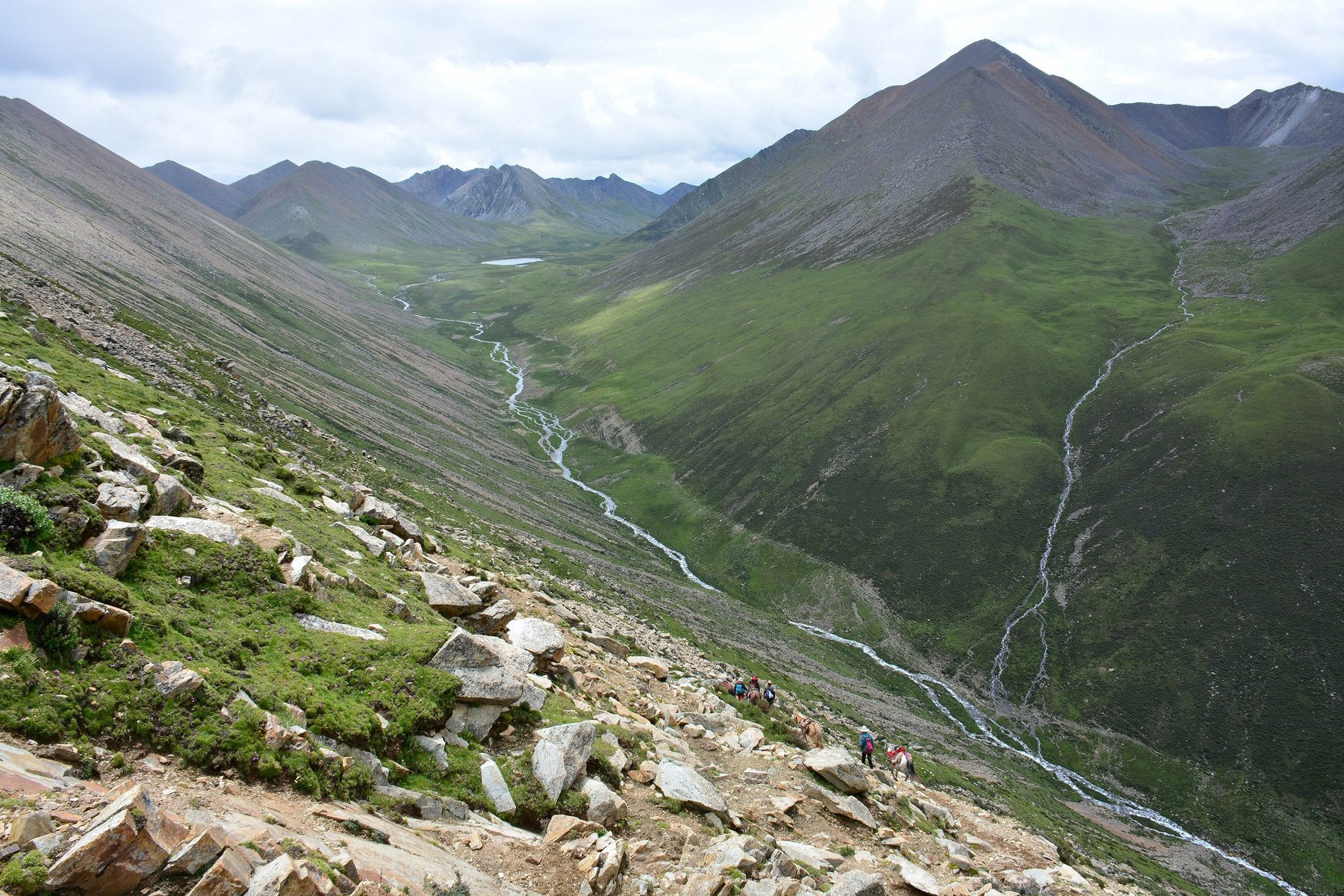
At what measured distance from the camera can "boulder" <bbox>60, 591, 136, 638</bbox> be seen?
14617 millimetres

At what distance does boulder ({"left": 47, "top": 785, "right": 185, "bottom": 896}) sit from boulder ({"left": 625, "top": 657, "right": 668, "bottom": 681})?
966 inches

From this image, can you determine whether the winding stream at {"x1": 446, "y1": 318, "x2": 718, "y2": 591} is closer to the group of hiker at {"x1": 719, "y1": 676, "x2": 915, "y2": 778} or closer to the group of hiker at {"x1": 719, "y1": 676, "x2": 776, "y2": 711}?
the group of hiker at {"x1": 719, "y1": 676, "x2": 776, "y2": 711}

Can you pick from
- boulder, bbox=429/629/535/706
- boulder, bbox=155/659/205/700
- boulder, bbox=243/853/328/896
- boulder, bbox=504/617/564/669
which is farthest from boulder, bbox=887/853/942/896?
boulder, bbox=155/659/205/700

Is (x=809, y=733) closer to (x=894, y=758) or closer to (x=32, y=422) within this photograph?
(x=894, y=758)

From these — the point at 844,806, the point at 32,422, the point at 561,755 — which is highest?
the point at 32,422

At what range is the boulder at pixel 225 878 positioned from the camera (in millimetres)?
10867

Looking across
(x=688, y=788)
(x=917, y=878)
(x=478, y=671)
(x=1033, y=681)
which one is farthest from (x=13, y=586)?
(x=1033, y=681)

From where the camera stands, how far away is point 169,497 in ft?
71.0

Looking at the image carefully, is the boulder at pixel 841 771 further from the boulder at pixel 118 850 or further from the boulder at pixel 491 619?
the boulder at pixel 118 850

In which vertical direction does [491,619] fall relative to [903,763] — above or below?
above

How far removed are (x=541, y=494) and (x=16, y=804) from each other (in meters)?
Answer: 111

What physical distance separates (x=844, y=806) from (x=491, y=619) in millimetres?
14860

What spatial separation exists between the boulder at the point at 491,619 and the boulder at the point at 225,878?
51.8 feet

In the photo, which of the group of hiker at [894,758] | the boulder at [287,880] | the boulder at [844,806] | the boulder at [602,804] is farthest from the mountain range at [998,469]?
the boulder at [287,880]
